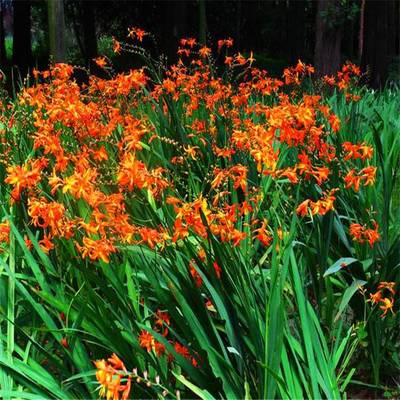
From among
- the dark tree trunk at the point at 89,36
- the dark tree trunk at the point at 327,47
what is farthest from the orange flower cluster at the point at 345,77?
the dark tree trunk at the point at 89,36

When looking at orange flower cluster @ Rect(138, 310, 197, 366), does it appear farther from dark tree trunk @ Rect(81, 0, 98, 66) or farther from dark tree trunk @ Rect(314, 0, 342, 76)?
dark tree trunk @ Rect(81, 0, 98, 66)

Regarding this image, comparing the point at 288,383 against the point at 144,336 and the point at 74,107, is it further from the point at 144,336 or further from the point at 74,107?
the point at 74,107

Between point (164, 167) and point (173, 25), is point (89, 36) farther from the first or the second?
point (164, 167)

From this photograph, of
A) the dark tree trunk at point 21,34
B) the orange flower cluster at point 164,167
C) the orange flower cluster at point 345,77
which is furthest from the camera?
the dark tree trunk at point 21,34

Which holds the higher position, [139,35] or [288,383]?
[139,35]

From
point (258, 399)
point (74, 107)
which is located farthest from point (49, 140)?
point (258, 399)

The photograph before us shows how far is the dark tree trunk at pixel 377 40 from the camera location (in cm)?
1021

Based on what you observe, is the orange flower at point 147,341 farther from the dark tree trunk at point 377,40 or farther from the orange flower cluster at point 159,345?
the dark tree trunk at point 377,40

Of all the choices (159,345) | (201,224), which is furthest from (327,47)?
(159,345)

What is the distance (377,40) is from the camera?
10289mm

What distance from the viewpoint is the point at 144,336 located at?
179 centimetres

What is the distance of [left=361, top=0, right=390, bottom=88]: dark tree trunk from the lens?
10211 millimetres

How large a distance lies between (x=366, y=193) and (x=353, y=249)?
295 millimetres

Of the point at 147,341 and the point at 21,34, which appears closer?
the point at 147,341
